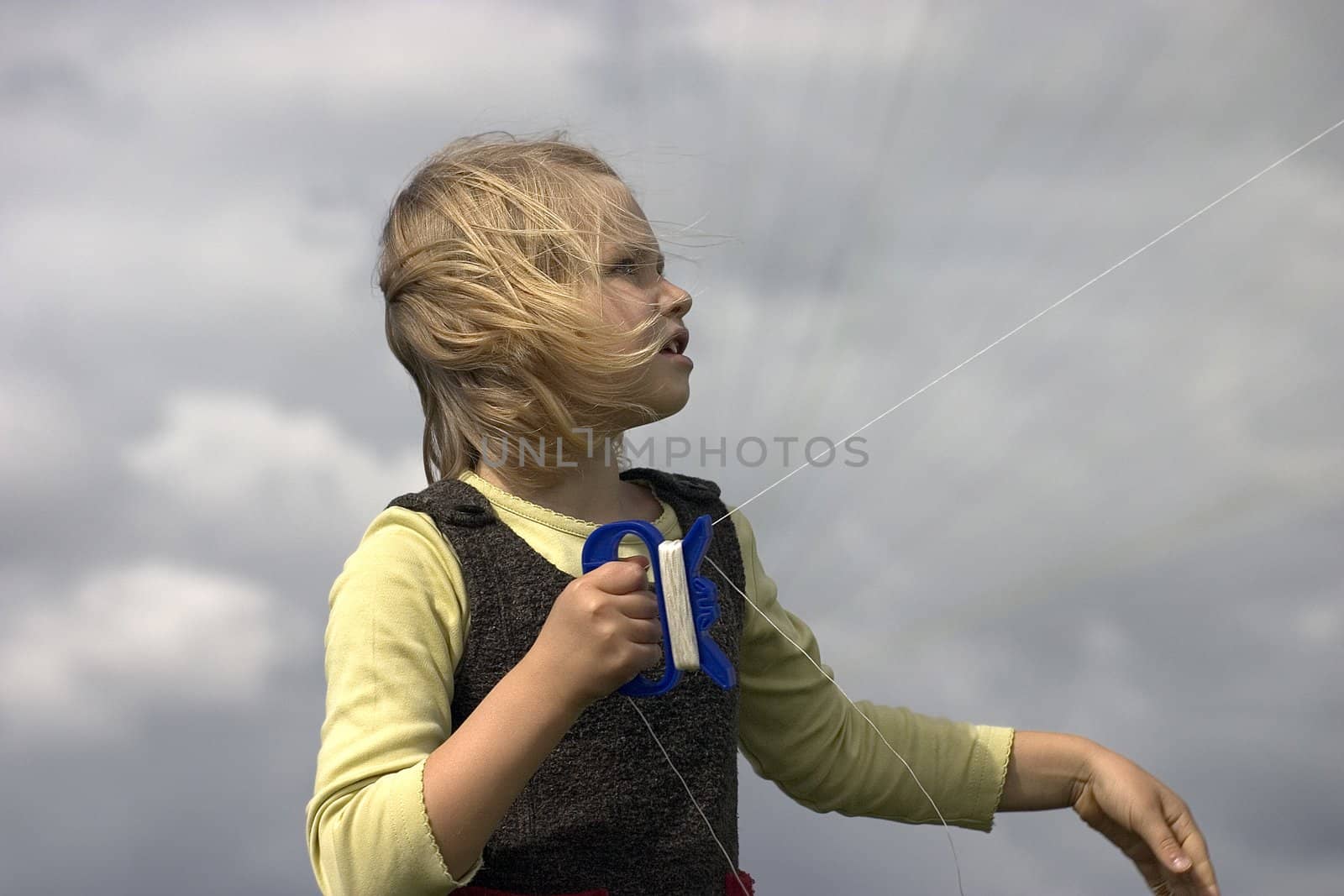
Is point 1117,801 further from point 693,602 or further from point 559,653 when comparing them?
point 559,653

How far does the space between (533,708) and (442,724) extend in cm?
16

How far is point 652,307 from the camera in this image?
4.82 feet

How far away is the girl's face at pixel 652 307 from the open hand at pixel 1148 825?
2.14 ft

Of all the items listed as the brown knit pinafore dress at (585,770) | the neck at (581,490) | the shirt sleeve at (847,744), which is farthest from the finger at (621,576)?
the shirt sleeve at (847,744)

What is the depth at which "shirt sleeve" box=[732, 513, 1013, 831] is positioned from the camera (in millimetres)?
1598

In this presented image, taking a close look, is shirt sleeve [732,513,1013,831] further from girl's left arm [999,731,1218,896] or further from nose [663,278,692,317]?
nose [663,278,692,317]

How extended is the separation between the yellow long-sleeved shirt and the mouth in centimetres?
21

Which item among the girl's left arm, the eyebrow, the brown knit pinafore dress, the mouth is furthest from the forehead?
the girl's left arm

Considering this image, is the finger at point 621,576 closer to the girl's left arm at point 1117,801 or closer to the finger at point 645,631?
the finger at point 645,631

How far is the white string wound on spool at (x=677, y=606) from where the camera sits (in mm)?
1204

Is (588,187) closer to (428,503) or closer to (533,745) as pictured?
(428,503)

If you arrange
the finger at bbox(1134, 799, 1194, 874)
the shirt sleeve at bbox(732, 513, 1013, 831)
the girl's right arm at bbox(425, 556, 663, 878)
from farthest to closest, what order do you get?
1. the shirt sleeve at bbox(732, 513, 1013, 831)
2. the finger at bbox(1134, 799, 1194, 874)
3. the girl's right arm at bbox(425, 556, 663, 878)

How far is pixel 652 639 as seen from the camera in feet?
3.89

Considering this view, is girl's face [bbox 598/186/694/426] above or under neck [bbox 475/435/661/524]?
above
